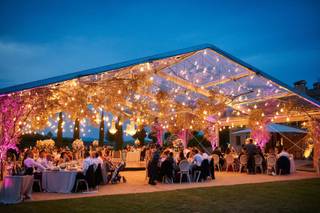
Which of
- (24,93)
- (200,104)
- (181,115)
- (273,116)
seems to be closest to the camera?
(24,93)

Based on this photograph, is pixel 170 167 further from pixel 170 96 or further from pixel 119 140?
pixel 119 140

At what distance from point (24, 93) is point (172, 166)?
5569 mm

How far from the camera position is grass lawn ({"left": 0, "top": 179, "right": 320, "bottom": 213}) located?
6.37 metres

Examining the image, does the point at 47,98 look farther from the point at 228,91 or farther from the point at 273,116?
the point at 273,116

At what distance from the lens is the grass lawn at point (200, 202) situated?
251 inches

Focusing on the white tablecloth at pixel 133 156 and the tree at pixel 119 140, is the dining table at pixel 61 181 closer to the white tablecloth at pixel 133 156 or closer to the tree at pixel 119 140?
the white tablecloth at pixel 133 156

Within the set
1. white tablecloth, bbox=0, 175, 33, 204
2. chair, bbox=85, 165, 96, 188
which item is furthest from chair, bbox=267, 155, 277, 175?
white tablecloth, bbox=0, 175, 33, 204

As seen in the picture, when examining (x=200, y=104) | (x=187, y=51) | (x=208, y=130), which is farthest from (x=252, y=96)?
(x=187, y=51)

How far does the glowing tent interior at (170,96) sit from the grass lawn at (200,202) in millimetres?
4154

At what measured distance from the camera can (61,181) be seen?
867 centimetres

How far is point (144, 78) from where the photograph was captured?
11.4m

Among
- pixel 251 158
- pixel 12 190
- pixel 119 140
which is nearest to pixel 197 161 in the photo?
pixel 251 158

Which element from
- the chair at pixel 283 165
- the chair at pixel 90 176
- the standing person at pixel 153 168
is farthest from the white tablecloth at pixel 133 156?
the chair at pixel 90 176

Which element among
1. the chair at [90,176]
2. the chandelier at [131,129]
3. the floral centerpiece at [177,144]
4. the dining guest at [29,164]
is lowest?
the chair at [90,176]
